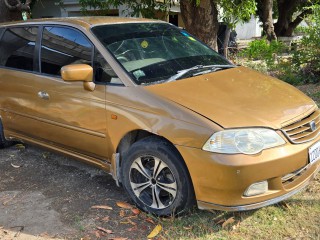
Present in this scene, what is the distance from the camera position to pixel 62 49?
4223mm

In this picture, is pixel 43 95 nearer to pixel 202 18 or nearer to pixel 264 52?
pixel 202 18

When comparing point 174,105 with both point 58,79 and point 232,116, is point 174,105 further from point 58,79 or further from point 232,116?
point 58,79

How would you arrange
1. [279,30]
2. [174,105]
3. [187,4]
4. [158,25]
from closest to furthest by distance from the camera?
[174,105] → [158,25] → [187,4] → [279,30]

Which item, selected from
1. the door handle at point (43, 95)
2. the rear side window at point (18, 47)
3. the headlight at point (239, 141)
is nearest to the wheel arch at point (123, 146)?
the headlight at point (239, 141)

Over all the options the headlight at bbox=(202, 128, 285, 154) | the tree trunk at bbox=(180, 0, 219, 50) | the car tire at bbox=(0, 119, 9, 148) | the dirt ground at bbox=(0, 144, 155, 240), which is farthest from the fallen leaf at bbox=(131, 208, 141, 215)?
the tree trunk at bbox=(180, 0, 219, 50)

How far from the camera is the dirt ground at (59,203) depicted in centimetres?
340

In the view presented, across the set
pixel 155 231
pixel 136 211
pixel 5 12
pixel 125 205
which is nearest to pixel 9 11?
pixel 5 12

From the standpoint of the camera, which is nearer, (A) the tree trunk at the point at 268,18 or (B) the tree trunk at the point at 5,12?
(B) the tree trunk at the point at 5,12

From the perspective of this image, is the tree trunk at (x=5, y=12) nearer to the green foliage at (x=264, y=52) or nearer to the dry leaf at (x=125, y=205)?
the green foliage at (x=264, y=52)

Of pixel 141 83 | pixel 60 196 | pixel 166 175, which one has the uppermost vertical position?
A: pixel 141 83

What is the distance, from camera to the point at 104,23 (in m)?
4.20

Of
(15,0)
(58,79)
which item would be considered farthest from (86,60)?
(15,0)

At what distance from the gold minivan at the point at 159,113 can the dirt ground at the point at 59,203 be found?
29cm

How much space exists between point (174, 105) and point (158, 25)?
169 centimetres
